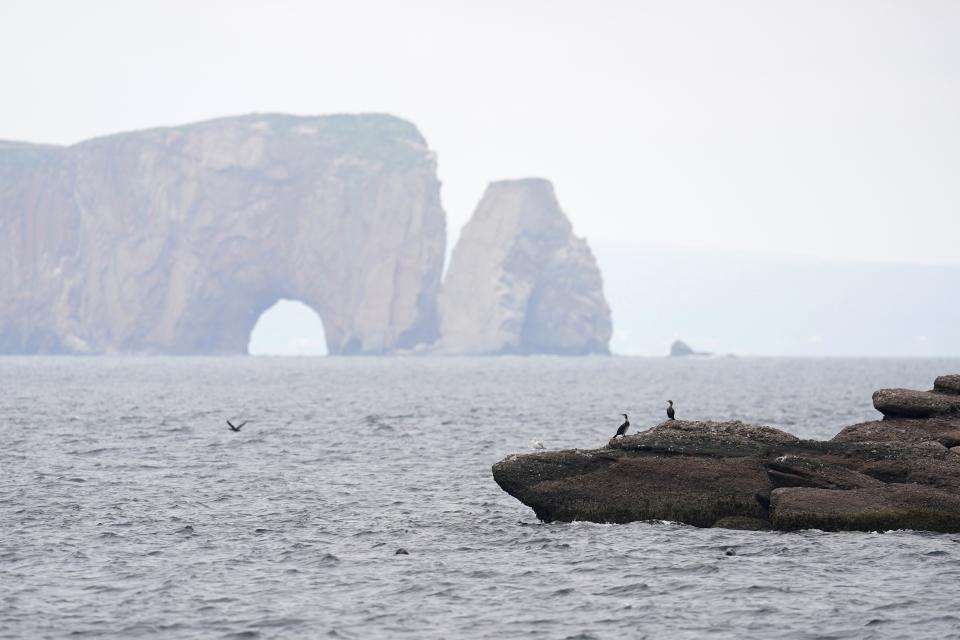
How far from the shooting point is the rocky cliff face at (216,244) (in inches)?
7426

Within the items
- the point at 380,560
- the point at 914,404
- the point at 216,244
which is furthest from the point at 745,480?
the point at 216,244

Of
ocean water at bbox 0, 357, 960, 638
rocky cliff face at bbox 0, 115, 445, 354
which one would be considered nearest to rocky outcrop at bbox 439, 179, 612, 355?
rocky cliff face at bbox 0, 115, 445, 354

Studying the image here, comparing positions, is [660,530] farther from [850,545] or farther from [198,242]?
[198,242]

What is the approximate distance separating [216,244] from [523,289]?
48.4 meters

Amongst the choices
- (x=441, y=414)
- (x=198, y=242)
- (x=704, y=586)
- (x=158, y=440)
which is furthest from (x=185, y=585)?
(x=198, y=242)

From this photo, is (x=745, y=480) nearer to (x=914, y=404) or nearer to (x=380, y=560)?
(x=914, y=404)

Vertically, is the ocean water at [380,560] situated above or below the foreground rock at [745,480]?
below

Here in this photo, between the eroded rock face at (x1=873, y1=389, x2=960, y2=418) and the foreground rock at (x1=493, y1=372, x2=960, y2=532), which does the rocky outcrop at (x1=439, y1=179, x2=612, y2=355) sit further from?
the foreground rock at (x1=493, y1=372, x2=960, y2=532)

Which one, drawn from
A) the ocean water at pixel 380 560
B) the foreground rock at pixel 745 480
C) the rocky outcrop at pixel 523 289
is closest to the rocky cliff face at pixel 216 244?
the rocky outcrop at pixel 523 289

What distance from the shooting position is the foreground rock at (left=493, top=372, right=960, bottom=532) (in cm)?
2411

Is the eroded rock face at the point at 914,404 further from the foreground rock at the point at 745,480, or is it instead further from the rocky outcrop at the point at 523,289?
the rocky outcrop at the point at 523,289

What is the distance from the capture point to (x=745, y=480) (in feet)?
82.6

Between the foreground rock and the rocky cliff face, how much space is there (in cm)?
16438

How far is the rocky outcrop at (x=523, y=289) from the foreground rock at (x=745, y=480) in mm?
164172
